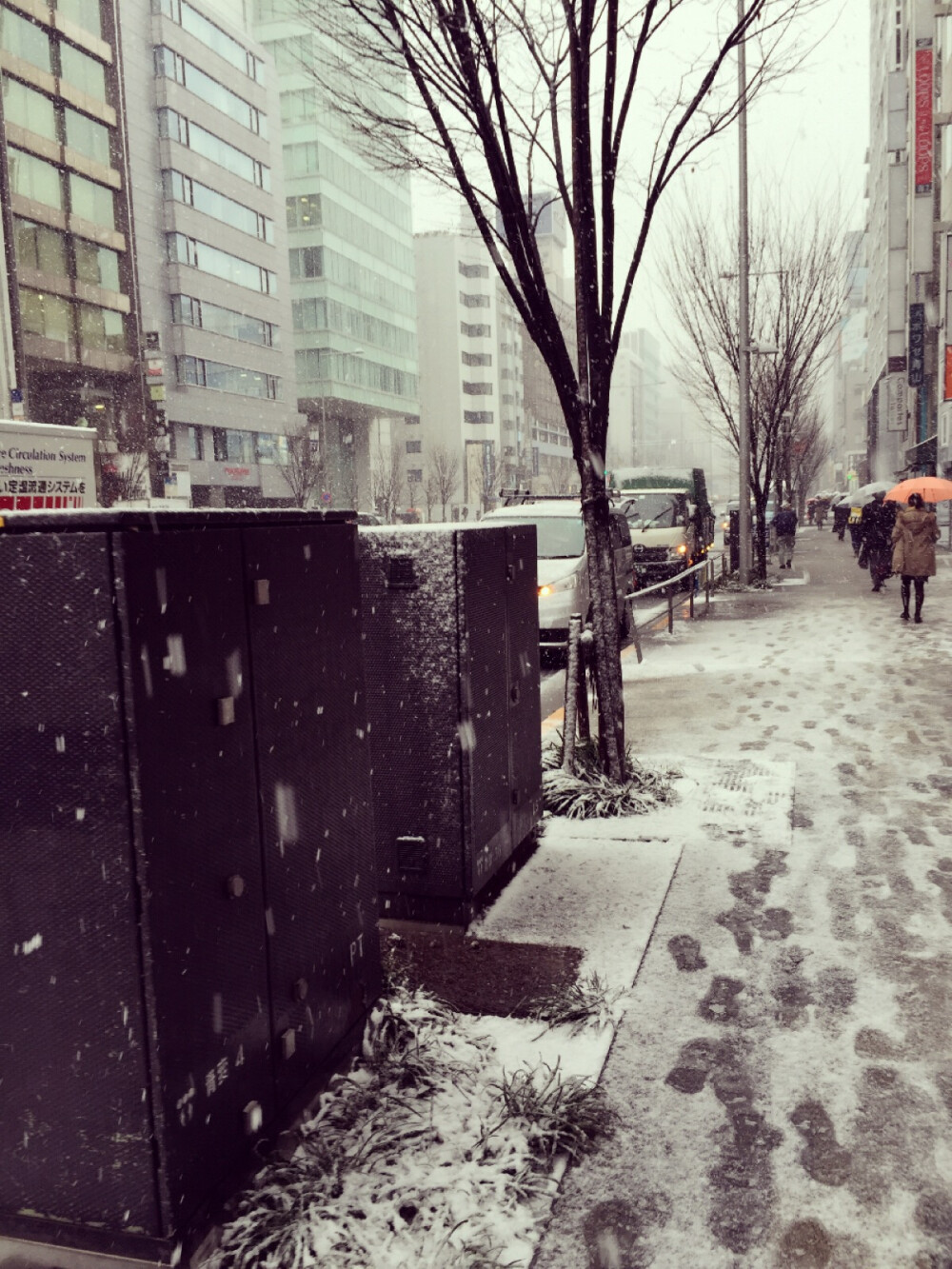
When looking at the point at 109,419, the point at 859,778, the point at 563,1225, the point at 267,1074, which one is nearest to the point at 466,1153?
the point at 563,1225

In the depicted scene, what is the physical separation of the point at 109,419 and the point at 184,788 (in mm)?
49104

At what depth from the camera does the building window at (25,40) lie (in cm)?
4328

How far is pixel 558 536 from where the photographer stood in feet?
45.8

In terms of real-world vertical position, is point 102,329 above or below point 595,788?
above

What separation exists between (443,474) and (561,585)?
231 ft

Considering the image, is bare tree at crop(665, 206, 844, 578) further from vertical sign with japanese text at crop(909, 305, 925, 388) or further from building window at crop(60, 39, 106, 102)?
building window at crop(60, 39, 106, 102)

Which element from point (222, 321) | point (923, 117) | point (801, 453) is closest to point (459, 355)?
point (222, 321)

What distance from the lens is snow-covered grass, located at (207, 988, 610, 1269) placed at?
2436mm

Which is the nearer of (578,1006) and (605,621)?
(578,1006)

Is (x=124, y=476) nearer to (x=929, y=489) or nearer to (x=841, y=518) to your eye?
(x=841, y=518)

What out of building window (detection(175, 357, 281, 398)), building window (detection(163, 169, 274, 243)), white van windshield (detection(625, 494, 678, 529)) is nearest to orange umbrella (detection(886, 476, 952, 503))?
white van windshield (detection(625, 494, 678, 529))

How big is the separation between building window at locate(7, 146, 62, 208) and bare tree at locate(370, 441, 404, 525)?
24136 millimetres

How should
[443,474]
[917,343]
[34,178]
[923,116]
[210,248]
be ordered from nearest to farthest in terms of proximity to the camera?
1. [923,116]
2. [917,343]
3. [34,178]
4. [210,248]
5. [443,474]

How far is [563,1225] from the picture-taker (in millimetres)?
2553
